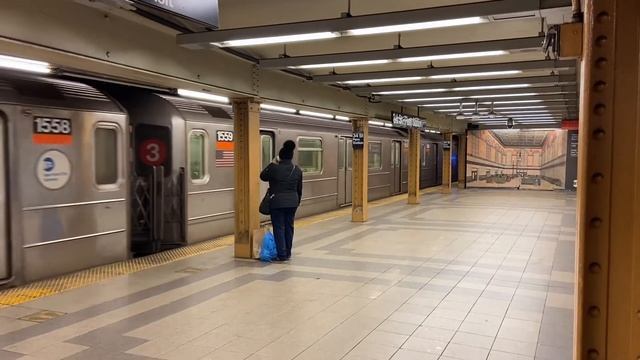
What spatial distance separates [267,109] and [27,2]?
6836mm

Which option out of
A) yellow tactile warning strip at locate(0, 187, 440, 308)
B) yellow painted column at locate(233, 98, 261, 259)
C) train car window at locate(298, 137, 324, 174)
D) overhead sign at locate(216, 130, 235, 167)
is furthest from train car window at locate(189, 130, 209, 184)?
train car window at locate(298, 137, 324, 174)

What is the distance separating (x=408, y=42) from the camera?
21.0 ft

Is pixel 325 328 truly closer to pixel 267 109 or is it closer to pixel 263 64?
pixel 263 64

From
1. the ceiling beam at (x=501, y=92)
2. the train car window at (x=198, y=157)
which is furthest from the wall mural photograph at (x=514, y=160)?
the train car window at (x=198, y=157)

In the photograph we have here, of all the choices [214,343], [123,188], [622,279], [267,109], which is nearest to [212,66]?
[123,188]

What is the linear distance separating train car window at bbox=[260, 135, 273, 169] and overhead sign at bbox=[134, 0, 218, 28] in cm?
661

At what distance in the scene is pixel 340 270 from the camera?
21.6ft

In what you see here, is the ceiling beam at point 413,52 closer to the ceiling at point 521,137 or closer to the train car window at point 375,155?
the train car window at point 375,155

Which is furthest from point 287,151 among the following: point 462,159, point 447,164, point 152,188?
point 462,159

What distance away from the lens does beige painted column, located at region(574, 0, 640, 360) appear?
3.80 feet

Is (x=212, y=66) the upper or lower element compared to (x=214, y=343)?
upper

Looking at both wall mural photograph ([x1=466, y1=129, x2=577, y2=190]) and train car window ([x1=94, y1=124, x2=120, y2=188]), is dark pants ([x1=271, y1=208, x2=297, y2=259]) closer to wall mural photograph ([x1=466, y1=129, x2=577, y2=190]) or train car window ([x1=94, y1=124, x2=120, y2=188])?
train car window ([x1=94, y1=124, x2=120, y2=188])

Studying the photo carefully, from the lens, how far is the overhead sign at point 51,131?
565 cm

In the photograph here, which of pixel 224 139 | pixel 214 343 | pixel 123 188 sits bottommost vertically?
pixel 214 343
